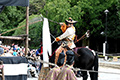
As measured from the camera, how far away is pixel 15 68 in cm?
873

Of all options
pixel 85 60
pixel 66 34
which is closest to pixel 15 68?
pixel 66 34

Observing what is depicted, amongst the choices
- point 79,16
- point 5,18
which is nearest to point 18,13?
point 5,18

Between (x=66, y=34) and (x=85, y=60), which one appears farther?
(x=85, y=60)

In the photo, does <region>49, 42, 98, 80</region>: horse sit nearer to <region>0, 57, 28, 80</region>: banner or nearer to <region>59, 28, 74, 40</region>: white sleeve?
<region>59, 28, 74, 40</region>: white sleeve

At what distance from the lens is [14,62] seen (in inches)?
342

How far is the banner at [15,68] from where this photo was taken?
8.60m

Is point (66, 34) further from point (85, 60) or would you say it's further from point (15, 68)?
point (15, 68)

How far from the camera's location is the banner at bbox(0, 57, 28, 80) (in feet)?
28.2

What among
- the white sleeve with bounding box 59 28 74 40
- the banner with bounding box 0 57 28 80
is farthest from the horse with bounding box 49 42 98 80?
the banner with bounding box 0 57 28 80

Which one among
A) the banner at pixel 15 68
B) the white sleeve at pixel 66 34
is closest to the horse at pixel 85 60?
the white sleeve at pixel 66 34

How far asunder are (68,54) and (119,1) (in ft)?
103

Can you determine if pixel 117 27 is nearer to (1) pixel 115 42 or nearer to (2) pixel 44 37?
(1) pixel 115 42

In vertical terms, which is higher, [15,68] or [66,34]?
[66,34]

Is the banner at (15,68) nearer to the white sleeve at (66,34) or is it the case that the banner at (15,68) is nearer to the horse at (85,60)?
the white sleeve at (66,34)
